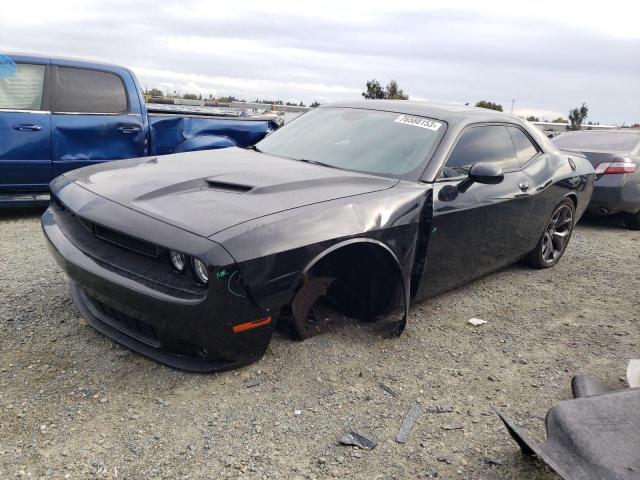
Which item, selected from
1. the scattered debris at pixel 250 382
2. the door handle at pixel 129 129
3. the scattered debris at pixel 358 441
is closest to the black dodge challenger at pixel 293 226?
the scattered debris at pixel 250 382

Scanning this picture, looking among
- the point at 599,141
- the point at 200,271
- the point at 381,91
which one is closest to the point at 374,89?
the point at 381,91

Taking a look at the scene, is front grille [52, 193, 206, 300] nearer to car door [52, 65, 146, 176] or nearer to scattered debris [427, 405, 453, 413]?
scattered debris [427, 405, 453, 413]

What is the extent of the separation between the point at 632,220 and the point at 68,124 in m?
7.03

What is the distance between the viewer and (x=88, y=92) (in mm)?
6098

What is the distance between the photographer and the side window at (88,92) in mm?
5945

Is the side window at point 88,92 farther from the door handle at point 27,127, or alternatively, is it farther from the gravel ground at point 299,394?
the gravel ground at point 299,394

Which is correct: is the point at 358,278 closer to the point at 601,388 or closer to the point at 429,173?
the point at 429,173

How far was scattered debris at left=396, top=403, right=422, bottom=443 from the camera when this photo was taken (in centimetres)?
258

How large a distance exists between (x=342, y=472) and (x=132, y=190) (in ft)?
5.83

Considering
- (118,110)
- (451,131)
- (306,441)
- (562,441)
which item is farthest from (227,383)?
(118,110)

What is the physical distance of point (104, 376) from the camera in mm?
2846

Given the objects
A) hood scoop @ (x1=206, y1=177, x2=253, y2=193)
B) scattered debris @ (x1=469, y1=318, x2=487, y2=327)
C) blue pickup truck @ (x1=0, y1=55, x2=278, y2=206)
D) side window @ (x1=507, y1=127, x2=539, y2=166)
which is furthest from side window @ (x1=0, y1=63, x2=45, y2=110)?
scattered debris @ (x1=469, y1=318, x2=487, y2=327)

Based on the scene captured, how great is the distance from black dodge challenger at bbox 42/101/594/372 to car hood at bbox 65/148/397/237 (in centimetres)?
1

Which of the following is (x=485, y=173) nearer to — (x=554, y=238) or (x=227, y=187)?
(x=227, y=187)
